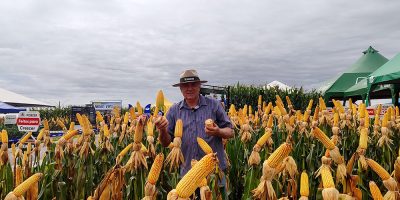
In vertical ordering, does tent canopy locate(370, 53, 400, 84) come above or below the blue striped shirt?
above

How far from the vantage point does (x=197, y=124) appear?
3.69 m

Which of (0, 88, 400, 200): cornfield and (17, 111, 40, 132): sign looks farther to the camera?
(17, 111, 40, 132): sign

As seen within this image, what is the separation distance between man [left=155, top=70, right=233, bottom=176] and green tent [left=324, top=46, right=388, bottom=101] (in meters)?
A: 15.6

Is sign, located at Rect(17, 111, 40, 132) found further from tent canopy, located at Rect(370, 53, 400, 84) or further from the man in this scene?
tent canopy, located at Rect(370, 53, 400, 84)

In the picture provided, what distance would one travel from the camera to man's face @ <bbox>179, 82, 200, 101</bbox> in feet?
12.2

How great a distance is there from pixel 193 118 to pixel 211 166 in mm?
2544

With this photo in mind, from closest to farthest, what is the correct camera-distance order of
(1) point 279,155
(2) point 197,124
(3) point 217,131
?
(1) point 279,155
(3) point 217,131
(2) point 197,124

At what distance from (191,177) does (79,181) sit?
2.59 metres

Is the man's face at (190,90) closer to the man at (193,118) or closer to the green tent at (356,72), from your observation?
the man at (193,118)

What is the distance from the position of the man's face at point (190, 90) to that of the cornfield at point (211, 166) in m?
0.47

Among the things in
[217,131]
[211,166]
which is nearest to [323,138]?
[211,166]

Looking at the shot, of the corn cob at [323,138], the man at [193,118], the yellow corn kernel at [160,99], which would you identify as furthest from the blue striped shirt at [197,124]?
the corn cob at [323,138]

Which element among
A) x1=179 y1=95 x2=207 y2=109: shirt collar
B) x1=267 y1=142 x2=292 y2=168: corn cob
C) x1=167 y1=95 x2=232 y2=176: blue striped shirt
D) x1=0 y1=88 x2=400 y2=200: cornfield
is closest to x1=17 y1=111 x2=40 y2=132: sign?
x1=0 y1=88 x2=400 y2=200: cornfield

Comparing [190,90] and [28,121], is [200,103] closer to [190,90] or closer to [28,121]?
[190,90]
